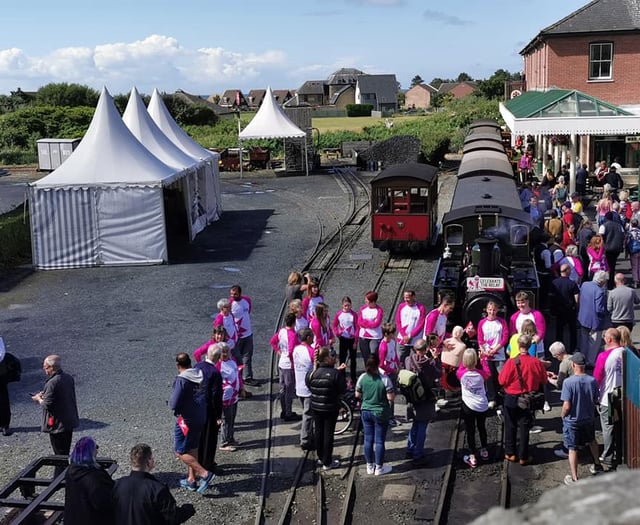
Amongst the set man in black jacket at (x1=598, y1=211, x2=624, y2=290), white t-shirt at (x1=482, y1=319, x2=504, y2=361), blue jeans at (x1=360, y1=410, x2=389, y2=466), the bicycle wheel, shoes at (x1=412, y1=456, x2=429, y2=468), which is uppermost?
man in black jacket at (x1=598, y1=211, x2=624, y2=290)

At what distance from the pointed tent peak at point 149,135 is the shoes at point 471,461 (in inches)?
658

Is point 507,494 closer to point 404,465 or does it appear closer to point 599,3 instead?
point 404,465

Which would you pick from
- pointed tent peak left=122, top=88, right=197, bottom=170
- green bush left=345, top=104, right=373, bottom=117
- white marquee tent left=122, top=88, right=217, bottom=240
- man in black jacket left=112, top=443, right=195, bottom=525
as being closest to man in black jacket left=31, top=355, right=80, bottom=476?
man in black jacket left=112, top=443, right=195, bottom=525

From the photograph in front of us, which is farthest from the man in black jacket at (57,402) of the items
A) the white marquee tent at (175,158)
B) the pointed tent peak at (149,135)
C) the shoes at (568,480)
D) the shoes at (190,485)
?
the pointed tent peak at (149,135)

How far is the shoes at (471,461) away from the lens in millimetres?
9203

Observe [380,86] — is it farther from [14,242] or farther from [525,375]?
[525,375]

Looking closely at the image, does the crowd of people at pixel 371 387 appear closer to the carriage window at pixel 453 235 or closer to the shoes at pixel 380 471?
the shoes at pixel 380 471

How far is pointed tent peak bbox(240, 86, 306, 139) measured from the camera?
37.1m

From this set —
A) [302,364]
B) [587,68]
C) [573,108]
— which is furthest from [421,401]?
[587,68]

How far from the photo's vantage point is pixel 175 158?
24312 millimetres

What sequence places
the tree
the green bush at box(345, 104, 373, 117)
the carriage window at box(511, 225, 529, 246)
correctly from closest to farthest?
the carriage window at box(511, 225, 529, 246), the tree, the green bush at box(345, 104, 373, 117)

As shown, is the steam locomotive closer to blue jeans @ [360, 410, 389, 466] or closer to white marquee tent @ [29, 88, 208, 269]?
blue jeans @ [360, 410, 389, 466]

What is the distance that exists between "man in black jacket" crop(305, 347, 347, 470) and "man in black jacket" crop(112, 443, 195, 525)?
3188mm

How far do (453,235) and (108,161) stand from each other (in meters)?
10.4
